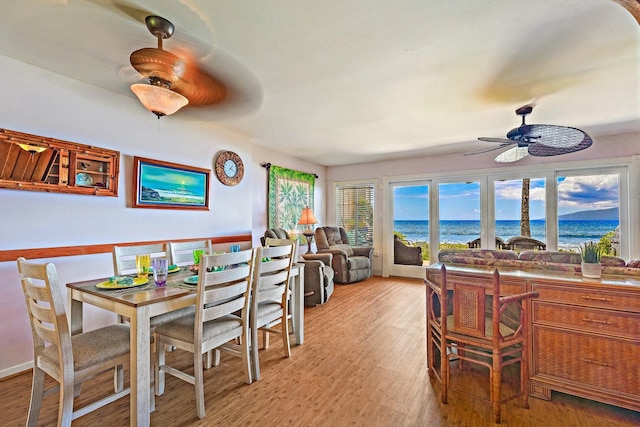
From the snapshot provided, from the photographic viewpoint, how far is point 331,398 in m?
1.92

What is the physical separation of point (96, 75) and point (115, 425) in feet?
8.96

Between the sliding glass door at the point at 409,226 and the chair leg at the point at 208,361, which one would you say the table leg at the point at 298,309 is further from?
the sliding glass door at the point at 409,226

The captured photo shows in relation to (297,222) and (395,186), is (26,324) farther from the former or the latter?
(395,186)

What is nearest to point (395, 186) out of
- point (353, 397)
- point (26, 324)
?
point (353, 397)

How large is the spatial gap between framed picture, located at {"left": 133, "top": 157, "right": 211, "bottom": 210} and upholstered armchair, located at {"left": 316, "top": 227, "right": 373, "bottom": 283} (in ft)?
8.03

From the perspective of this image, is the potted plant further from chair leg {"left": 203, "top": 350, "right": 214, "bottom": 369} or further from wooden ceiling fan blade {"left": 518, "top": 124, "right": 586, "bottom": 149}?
chair leg {"left": 203, "top": 350, "right": 214, "bottom": 369}

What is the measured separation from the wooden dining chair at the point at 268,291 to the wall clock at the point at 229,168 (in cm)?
200

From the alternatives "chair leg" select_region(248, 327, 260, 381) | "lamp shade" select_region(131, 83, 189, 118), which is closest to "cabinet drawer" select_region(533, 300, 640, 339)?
"chair leg" select_region(248, 327, 260, 381)

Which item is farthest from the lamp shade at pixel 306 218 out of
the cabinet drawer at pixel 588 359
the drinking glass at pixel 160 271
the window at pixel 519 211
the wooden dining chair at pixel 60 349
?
the cabinet drawer at pixel 588 359

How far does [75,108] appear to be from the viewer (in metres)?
2.59

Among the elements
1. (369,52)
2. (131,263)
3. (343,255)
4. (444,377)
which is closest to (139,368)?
(131,263)

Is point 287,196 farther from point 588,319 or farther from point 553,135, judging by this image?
point 588,319

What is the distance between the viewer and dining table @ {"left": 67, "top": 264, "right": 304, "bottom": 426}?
4.98 feet

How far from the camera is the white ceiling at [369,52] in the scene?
1.71m
